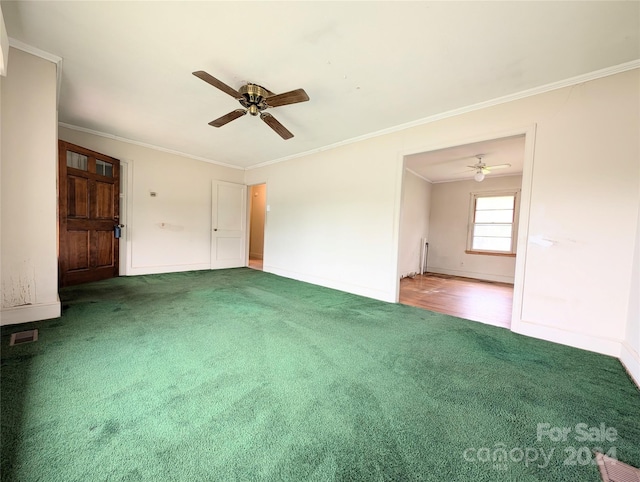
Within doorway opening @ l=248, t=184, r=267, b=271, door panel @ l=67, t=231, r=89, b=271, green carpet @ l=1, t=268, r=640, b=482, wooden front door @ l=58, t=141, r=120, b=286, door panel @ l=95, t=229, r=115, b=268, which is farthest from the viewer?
doorway opening @ l=248, t=184, r=267, b=271

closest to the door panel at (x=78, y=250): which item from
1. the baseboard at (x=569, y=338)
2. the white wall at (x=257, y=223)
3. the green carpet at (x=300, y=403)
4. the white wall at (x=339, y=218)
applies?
the green carpet at (x=300, y=403)

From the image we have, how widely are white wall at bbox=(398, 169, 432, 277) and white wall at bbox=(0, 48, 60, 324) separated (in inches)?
220

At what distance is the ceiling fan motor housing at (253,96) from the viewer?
8.61ft

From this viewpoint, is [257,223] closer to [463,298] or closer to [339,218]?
[339,218]

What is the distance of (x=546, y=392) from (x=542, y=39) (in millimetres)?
2666

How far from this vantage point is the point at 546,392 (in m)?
1.73

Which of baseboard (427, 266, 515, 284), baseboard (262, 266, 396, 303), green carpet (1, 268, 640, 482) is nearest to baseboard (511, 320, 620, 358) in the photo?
green carpet (1, 268, 640, 482)

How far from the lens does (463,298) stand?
4.25m

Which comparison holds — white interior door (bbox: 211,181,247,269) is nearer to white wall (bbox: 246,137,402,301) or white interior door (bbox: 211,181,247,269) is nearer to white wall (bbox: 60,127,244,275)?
white wall (bbox: 60,127,244,275)

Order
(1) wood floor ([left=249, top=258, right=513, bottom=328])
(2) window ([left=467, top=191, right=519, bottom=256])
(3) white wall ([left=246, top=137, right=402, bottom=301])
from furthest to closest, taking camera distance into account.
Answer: (2) window ([left=467, top=191, right=519, bottom=256])
(3) white wall ([left=246, top=137, right=402, bottom=301])
(1) wood floor ([left=249, top=258, right=513, bottom=328])

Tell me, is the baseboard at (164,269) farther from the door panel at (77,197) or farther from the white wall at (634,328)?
the white wall at (634,328)

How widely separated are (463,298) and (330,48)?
414 centimetres

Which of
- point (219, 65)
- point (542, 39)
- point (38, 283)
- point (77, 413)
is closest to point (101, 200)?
point (38, 283)

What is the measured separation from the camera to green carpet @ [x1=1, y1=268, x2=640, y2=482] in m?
1.13
